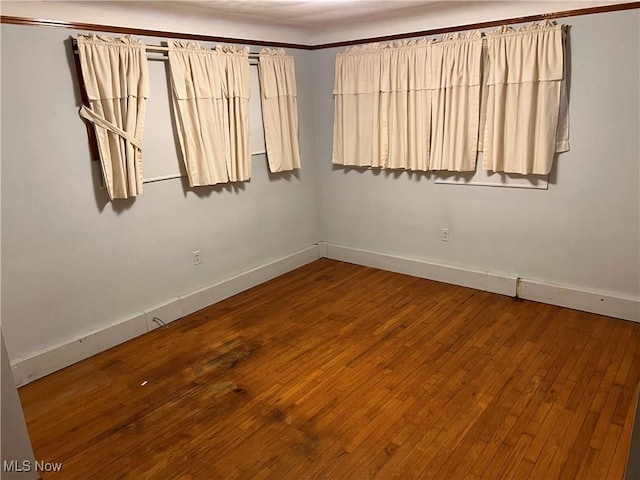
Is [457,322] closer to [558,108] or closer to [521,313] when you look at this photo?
[521,313]

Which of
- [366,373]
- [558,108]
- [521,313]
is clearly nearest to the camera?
[366,373]

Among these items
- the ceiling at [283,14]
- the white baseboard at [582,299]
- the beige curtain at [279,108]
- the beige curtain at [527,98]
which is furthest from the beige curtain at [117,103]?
the white baseboard at [582,299]

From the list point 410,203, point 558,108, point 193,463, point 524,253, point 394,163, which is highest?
point 558,108

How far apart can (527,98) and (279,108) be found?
213 centimetres

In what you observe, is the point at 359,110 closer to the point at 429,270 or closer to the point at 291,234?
the point at 291,234

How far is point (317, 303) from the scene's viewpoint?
4020 millimetres

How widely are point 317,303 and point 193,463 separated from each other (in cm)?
193

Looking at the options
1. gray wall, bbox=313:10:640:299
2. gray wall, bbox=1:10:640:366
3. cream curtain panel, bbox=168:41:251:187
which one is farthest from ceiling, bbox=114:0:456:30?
gray wall, bbox=313:10:640:299

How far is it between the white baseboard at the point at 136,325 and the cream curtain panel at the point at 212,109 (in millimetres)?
936

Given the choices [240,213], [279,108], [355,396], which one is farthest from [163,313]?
[279,108]

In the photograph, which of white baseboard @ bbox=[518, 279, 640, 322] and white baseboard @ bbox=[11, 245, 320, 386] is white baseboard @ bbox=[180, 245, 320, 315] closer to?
white baseboard @ bbox=[11, 245, 320, 386]

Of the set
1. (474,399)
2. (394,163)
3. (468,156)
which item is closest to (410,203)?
(394,163)

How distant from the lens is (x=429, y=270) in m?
4.40

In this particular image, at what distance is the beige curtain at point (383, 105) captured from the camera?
4.05 meters
